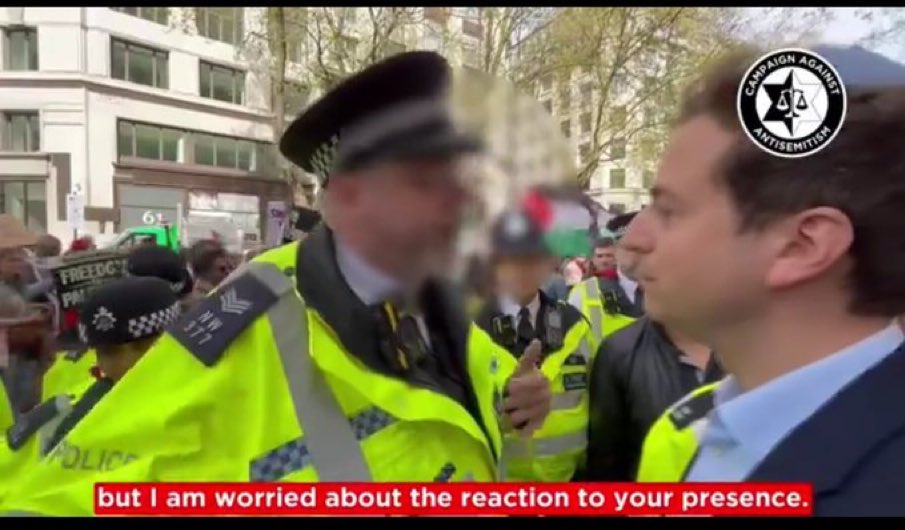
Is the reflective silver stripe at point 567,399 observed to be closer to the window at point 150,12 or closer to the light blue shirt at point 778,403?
the light blue shirt at point 778,403

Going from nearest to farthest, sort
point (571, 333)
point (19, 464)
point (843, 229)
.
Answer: point (843, 229) < point (19, 464) < point (571, 333)

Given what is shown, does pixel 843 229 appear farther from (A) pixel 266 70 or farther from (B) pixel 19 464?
(B) pixel 19 464

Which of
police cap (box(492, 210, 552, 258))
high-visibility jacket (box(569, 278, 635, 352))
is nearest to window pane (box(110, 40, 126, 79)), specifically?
police cap (box(492, 210, 552, 258))

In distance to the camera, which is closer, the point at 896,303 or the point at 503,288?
the point at 896,303

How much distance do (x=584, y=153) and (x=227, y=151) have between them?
45 cm

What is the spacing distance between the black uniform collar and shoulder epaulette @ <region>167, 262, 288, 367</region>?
3cm

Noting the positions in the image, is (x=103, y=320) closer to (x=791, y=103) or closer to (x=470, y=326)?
(x=470, y=326)

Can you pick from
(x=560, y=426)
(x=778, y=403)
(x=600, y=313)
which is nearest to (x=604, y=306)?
(x=600, y=313)

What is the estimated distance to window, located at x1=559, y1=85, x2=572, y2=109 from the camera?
930 mm

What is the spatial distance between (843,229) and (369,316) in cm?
48

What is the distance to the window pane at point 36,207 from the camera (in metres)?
0.92

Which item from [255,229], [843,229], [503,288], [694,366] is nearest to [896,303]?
[843,229]

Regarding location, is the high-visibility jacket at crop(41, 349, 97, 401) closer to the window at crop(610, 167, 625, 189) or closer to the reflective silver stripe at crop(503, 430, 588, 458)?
the reflective silver stripe at crop(503, 430, 588, 458)

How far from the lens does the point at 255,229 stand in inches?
39.9
